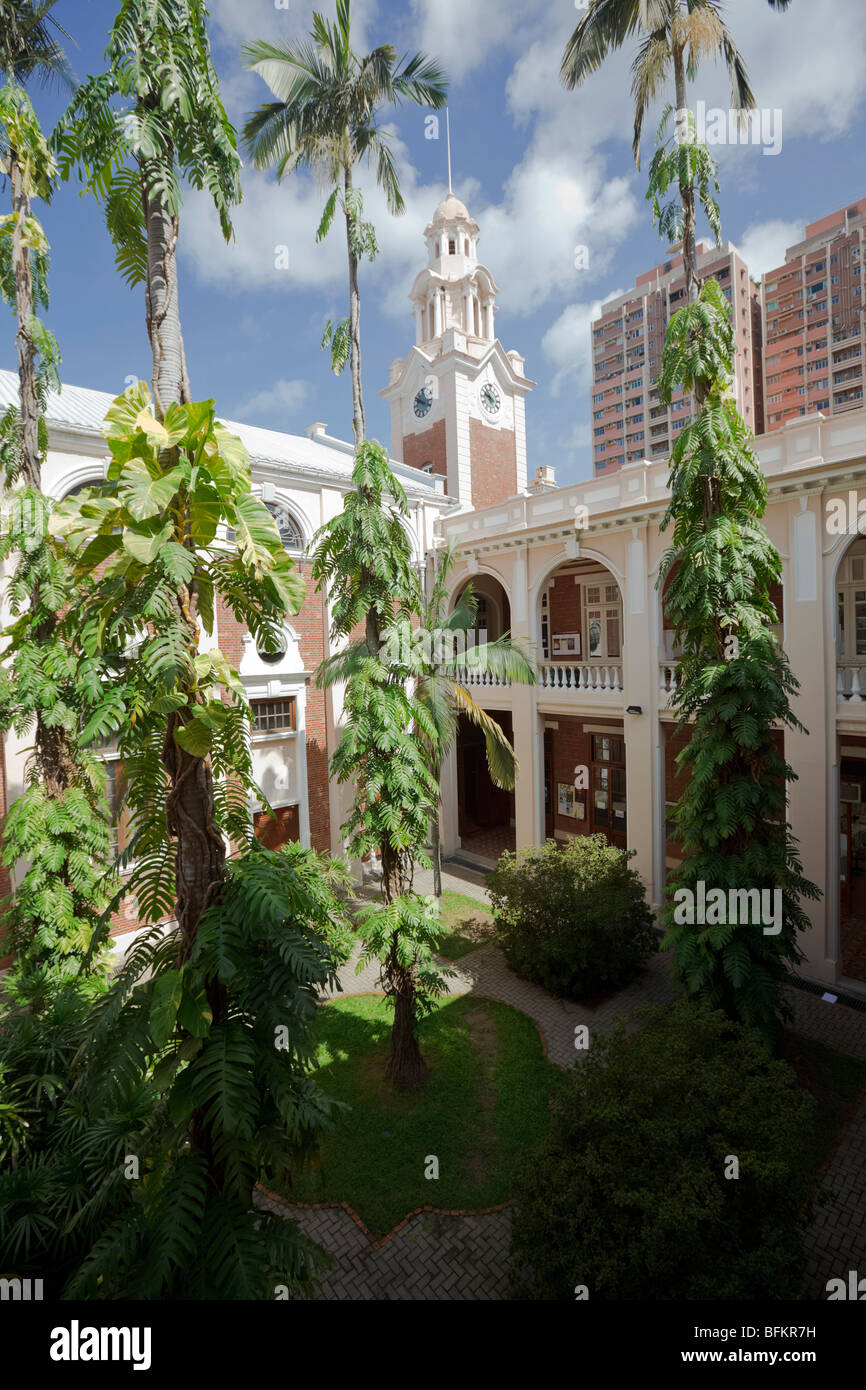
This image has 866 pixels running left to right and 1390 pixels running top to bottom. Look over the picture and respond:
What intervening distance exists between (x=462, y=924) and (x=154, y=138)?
15.7 meters

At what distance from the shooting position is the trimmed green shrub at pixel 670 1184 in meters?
5.29

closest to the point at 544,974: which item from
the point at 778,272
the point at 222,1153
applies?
the point at 222,1153

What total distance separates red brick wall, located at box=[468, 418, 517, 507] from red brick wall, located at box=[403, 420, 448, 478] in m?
1.15

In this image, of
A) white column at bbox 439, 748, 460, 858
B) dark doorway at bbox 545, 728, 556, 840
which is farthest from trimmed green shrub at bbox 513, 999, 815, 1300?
dark doorway at bbox 545, 728, 556, 840

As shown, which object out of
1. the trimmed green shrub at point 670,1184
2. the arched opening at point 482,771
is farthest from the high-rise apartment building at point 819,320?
the trimmed green shrub at point 670,1184

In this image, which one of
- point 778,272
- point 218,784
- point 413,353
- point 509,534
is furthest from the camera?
point 778,272

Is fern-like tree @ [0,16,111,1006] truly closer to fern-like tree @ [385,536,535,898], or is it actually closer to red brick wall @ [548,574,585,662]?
fern-like tree @ [385,536,535,898]

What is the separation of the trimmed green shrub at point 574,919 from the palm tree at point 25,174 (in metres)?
11.9

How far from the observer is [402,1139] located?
29.1 ft

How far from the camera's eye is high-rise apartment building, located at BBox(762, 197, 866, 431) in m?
58.8

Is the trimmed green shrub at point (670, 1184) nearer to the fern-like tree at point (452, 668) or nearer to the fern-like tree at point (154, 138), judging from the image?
the fern-like tree at point (452, 668)

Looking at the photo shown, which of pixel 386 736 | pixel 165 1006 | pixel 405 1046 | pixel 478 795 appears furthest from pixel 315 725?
pixel 165 1006
